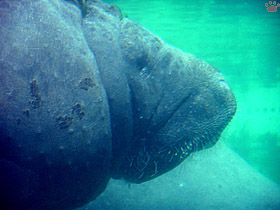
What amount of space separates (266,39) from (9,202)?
25.9 m

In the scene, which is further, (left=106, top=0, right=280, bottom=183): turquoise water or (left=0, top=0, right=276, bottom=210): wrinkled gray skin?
(left=106, top=0, right=280, bottom=183): turquoise water

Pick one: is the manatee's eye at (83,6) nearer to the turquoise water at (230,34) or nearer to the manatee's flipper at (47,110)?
the manatee's flipper at (47,110)

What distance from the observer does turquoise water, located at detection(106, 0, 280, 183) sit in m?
17.6

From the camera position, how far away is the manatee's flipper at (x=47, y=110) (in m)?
2.17

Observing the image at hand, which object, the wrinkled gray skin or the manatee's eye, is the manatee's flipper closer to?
the wrinkled gray skin

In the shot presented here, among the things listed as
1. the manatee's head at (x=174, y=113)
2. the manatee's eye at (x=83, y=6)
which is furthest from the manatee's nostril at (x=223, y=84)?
the manatee's eye at (x=83, y=6)

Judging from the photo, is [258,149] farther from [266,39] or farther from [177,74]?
[177,74]

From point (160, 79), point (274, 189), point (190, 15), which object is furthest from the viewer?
point (190, 15)

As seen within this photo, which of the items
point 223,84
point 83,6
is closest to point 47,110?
point 83,6

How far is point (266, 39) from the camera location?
23.5m

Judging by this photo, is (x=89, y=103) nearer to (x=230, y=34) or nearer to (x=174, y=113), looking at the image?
(x=174, y=113)

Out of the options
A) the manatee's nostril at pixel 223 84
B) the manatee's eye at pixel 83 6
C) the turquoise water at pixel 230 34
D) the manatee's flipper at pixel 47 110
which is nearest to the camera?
the manatee's flipper at pixel 47 110

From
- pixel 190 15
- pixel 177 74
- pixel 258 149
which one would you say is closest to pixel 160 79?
pixel 177 74

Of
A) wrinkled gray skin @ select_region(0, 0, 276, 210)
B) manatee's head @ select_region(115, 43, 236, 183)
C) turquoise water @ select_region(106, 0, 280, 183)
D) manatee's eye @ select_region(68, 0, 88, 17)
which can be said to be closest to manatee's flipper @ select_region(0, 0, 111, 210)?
wrinkled gray skin @ select_region(0, 0, 276, 210)
